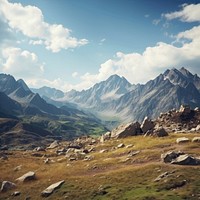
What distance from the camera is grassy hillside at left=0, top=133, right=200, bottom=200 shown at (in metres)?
51.8

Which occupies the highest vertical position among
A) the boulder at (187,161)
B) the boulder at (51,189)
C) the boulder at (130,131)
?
the boulder at (130,131)

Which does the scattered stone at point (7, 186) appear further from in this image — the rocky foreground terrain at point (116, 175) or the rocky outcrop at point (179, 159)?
the rocky outcrop at point (179, 159)

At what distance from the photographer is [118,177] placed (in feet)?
202

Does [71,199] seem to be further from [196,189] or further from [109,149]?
[109,149]

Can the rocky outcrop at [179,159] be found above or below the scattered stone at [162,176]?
above

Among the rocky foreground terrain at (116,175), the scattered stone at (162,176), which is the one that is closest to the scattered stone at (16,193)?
the rocky foreground terrain at (116,175)

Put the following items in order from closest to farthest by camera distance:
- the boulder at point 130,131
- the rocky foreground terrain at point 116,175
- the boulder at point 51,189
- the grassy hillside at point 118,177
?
the grassy hillside at point 118,177
the rocky foreground terrain at point 116,175
the boulder at point 51,189
the boulder at point 130,131

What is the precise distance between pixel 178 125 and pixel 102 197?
79.0m

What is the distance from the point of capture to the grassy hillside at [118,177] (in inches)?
2037

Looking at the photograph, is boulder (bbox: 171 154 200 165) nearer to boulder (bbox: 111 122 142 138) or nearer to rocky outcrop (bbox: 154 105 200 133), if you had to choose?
rocky outcrop (bbox: 154 105 200 133)

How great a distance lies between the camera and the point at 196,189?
49500mm

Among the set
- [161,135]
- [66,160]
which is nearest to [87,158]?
[66,160]

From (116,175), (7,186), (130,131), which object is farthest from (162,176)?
(130,131)

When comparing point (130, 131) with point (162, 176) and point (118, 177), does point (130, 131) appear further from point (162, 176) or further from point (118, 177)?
point (162, 176)
